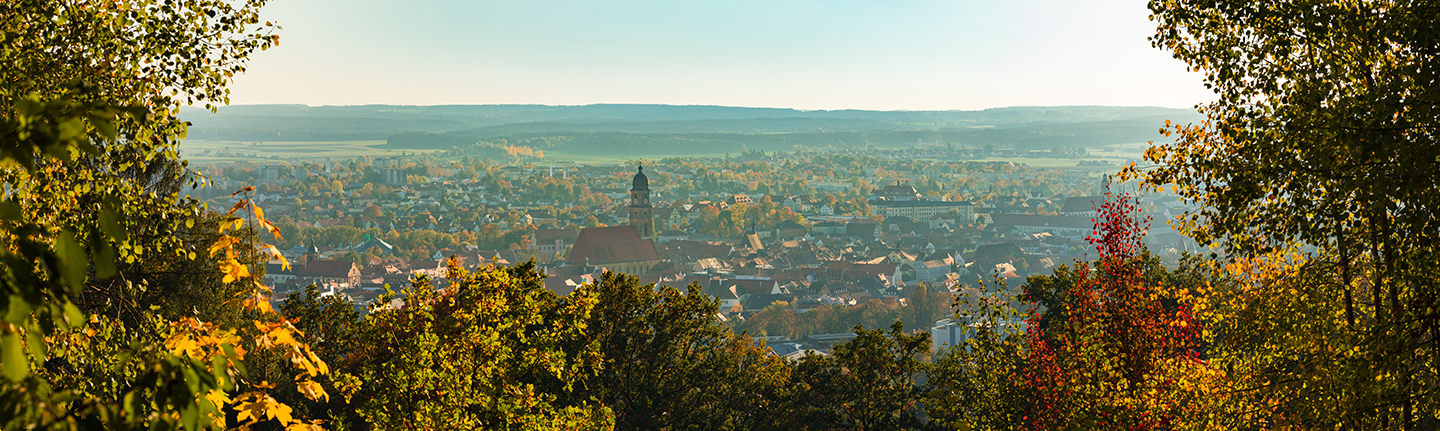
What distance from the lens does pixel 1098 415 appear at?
6.19 metres

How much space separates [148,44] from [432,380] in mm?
2190

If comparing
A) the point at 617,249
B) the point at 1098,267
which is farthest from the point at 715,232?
the point at 1098,267

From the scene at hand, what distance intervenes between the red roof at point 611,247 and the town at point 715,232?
0.15 metres

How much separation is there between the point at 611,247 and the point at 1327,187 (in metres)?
77.4

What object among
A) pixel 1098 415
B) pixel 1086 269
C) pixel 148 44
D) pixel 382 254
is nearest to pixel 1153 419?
pixel 1098 415

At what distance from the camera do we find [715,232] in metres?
124

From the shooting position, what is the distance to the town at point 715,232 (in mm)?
76000

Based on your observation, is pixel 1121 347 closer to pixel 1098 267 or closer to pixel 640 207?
pixel 1098 267

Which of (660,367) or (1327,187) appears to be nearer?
(1327,187)

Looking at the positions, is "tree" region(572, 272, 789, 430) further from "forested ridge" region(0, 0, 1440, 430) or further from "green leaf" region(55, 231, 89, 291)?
"green leaf" region(55, 231, 89, 291)

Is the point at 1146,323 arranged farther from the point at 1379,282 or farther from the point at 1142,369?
the point at 1379,282

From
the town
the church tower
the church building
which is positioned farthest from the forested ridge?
the church tower

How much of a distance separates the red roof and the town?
15cm

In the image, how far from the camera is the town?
249 feet
